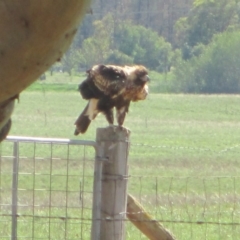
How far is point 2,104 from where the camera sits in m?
1.85

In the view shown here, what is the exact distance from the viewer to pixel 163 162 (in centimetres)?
1653

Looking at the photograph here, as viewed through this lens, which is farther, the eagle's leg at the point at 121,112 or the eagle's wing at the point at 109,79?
the eagle's wing at the point at 109,79

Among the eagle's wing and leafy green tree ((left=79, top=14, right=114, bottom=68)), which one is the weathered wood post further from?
leafy green tree ((left=79, top=14, right=114, bottom=68))

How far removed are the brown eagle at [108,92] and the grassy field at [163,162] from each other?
51 cm

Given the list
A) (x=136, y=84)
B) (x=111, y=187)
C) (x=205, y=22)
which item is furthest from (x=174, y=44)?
(x=111, y=187)

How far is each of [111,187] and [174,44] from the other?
6200 cm

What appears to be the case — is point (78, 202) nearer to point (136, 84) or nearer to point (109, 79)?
point (136, 84)

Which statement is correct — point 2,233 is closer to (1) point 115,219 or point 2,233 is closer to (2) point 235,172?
(1) point 115,219

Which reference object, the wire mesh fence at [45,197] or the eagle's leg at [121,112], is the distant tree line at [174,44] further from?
the eagle's leg at [121,112]

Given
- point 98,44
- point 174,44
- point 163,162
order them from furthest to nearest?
point 174,44 → point 98,44 → point 163,162

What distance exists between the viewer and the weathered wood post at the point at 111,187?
167 inches

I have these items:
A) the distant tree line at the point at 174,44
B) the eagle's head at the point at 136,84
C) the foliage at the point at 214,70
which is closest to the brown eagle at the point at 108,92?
the eagle's head at the point at 136,84

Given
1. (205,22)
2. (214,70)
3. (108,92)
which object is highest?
(205,22)

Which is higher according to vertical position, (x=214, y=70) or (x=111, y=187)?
(x=214, y=70)
